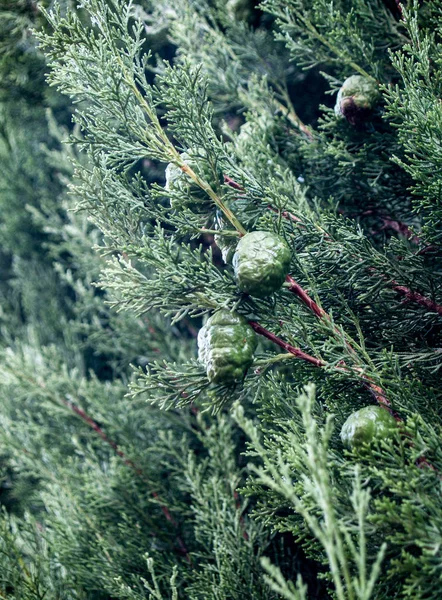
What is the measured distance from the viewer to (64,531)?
1.56 metres

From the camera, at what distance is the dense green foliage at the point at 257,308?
3.04 ft

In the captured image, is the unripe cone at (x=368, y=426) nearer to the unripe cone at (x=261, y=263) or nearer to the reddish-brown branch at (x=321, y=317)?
the reddish-brown branch at (x=321, y=317)

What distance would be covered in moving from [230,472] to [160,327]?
820 millimetres

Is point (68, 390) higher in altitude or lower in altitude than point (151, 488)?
higher

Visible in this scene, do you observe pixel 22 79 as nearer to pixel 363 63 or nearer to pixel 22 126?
pixel 22 126

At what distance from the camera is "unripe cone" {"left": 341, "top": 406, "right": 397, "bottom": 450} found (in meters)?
0.89

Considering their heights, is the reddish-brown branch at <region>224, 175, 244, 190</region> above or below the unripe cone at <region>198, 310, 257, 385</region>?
above

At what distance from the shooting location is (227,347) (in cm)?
94

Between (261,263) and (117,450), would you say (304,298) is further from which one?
(117,450)

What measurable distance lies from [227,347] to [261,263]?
0.18 m

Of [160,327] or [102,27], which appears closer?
[102,27]

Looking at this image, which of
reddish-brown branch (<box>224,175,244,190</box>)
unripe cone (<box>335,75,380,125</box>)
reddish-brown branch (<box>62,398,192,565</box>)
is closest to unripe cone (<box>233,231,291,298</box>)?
reddish-brown branch (<box>224,175,244,190</box>)

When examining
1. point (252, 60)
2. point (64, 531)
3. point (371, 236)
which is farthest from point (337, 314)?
point (252, 60)

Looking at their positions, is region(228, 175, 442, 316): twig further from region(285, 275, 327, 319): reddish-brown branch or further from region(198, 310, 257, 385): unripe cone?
region(198, 310, 257, 385): unripe cone
